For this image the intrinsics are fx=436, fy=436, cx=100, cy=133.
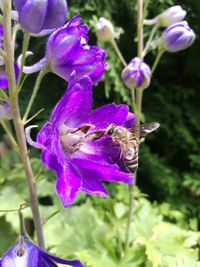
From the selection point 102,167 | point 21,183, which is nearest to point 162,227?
point 21,183

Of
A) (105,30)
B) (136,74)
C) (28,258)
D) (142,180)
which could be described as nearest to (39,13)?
(28,258)

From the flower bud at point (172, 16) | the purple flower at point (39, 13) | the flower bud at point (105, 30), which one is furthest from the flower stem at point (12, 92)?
the flower bud at point (172, 16)

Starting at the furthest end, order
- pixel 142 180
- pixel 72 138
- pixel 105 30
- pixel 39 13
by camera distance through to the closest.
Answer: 1. pixel 142 180
2. pixel 105 30
3. pixel 72 138
4. pixel 39 13

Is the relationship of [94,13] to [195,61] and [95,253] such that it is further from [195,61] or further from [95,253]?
[95,253]

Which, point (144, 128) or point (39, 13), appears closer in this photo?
point (39, 13)

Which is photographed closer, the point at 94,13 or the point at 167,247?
the point at 167,247

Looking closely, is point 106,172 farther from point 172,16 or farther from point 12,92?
point 172,16
